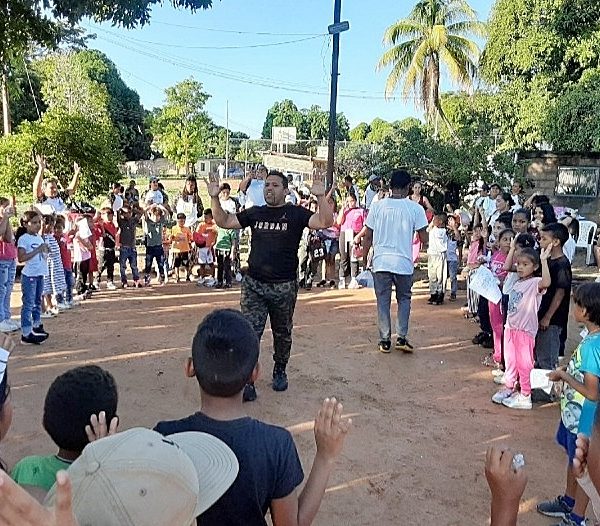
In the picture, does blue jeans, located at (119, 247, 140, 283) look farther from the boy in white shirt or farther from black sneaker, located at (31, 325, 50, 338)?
the boy in white shirt

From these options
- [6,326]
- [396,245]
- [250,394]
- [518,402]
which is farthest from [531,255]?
[6,326]

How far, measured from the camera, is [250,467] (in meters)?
1.75

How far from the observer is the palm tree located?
24.0 m

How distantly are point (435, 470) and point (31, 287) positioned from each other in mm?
4866

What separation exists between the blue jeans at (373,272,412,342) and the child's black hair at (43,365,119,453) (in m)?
4.59

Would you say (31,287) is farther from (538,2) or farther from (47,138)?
(538,2)

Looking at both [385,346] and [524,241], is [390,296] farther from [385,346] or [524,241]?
[524,241]

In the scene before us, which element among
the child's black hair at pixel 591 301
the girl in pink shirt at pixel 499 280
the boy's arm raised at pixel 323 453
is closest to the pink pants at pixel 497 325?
the girl in pink shirt at pixel 499 280

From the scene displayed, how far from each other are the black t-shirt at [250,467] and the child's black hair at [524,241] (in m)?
4.20

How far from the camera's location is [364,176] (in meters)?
15.5

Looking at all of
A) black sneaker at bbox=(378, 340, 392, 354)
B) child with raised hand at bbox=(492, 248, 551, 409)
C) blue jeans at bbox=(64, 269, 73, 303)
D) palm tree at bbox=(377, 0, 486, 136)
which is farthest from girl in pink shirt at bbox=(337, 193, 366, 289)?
palm tree at bbox=(377, 0, 486, 136)

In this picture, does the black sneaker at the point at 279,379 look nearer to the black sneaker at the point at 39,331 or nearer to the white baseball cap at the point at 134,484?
the black sneaker at the point at 39,331

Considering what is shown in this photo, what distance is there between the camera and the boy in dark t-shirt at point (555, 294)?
495cm

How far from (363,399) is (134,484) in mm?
4296
